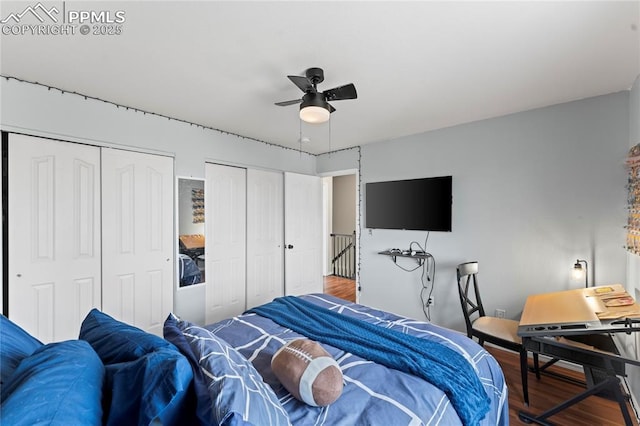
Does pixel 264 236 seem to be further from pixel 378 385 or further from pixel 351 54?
pixel 378 385

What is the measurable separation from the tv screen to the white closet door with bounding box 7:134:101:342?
10.6ft

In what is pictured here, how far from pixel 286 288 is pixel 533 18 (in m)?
3.92

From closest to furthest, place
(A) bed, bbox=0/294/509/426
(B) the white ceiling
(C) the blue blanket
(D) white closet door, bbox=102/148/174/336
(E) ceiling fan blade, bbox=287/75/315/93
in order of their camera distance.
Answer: (A) bed, bbox=0/294/509/426
(C) the blue blanket
(B) the white ceiling
(E) ceiling fan blade, bbox=287/75/315/93
(D) white closet door, bbox=102/148/174/336

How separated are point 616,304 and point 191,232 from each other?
3.78 metres

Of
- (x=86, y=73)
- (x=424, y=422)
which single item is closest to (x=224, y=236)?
(x=86, y=73)

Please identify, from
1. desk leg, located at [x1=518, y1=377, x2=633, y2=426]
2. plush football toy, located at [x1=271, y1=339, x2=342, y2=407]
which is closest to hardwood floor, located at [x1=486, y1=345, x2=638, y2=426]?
desk leg, located at [x1=518, y1=377, x2=633, y2=426]

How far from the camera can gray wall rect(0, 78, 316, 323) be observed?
7.60 feet

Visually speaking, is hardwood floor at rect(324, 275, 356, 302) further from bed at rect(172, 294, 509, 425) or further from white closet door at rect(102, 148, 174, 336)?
bed at rect(172, 294, 509, 425)

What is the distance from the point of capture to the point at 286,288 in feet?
14.2

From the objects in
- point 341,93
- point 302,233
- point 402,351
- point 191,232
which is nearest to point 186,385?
point 402,351

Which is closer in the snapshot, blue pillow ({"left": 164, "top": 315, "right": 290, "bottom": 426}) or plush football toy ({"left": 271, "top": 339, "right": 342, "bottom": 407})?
blue pillow ({"left": 164, "top": 315, "right": 290, "bottom": 426})

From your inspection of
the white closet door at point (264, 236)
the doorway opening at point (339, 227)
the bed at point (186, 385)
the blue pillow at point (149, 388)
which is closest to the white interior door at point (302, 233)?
the white closet door at point (264, 236)

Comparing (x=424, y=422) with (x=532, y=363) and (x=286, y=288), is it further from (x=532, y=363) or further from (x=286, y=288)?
(x=286, y=288)

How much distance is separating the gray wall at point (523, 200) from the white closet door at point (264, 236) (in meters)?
1.66
